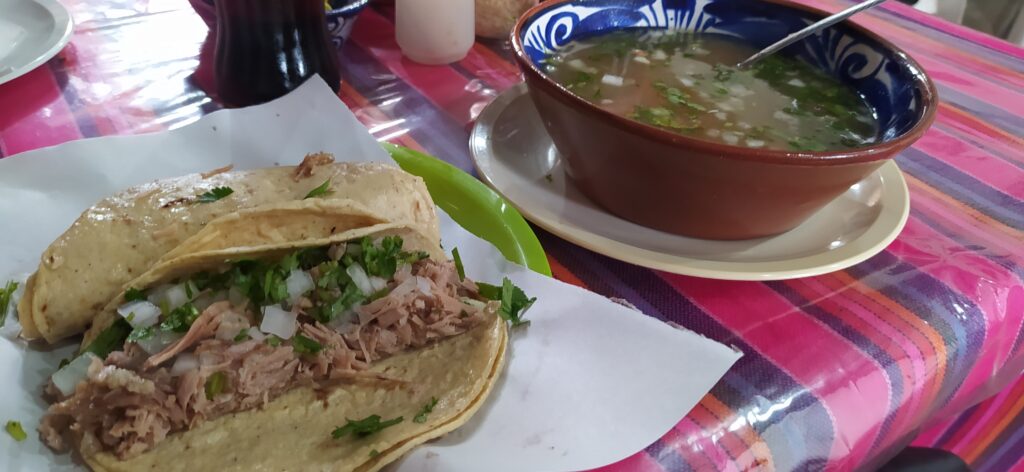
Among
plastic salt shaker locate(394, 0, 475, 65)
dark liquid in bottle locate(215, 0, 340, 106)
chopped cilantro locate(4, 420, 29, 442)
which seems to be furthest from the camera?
plastic salt shaker locate(394, 0, 475, 65)

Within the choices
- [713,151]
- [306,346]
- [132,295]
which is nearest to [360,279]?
[306,346]

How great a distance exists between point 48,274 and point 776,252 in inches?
49.5

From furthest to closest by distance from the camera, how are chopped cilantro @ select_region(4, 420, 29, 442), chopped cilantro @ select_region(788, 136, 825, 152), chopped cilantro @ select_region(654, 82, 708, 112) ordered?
chopped cilantro @ select_region(654, 82, 708, 112), chopped cilantro @ select_region(788, 136, 825, 152), chopped cilantro @ select_region(4, 420, 29, 442)

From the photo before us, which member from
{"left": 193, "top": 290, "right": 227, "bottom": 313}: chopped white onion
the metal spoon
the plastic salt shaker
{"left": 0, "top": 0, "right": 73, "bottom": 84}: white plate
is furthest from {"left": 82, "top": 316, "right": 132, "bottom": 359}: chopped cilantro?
the metal spoon

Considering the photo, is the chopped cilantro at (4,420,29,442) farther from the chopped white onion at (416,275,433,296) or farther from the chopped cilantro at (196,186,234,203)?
the chopped white onion at (416,275,433,296)

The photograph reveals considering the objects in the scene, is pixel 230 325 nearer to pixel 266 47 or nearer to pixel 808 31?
pixel 266 47

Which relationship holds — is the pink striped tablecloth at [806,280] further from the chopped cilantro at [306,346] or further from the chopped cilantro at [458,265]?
the chopped cilantro at [306,346]

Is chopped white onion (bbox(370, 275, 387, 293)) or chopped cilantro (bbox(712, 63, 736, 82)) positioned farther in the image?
chopped cilantro (bbox(712, 63, 736, 82))

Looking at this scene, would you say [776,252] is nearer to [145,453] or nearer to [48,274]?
[145,453]

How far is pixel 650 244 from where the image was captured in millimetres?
1317

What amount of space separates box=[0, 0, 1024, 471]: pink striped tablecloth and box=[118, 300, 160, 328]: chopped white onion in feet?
2.20

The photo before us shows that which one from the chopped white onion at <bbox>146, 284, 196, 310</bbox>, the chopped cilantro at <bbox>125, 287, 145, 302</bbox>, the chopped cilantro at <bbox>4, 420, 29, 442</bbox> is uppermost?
the chopped cilantro at <bbox>125, 287, 145, 302</bbox>

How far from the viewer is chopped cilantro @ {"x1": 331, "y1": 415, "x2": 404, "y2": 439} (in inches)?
38.5

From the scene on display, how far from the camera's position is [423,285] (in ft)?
3.93
